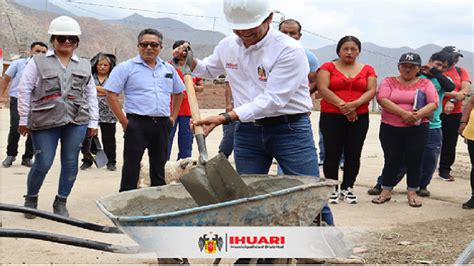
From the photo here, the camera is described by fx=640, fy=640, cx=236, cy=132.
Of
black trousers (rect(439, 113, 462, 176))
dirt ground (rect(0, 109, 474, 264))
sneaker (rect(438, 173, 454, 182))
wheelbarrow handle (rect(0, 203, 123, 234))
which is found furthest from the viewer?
sneaker (rect(438, 173, 454, 182))

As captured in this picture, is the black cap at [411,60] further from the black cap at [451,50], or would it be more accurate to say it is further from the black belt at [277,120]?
the black belt at [277,120]

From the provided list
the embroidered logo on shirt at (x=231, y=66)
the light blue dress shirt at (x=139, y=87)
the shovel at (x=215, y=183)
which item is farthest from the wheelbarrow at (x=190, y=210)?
the light blue dress shirt at (x=139, y=87)

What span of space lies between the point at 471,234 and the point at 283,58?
2.89 metres

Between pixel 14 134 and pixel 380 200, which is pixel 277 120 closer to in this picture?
pixel 380 200

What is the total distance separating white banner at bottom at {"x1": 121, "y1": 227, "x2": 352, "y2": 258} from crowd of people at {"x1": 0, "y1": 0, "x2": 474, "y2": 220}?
2.43ft

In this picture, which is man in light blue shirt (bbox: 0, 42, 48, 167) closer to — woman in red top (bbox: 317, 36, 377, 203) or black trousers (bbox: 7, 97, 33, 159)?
black trousers (bbox: 7, 97, 33, 159)

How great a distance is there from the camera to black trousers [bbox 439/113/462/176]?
27.4ft

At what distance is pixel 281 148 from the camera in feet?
12.8

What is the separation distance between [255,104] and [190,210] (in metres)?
1.00

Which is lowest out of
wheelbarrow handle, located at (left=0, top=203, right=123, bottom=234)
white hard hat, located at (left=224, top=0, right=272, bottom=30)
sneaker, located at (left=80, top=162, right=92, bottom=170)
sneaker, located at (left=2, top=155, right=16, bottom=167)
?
sneaker, located at (left=2, top=155, right=16, bottom=167)

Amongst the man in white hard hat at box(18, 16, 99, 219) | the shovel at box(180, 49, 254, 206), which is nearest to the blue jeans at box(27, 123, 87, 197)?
the man in white hard hat at box(18, 16, 99, 219)

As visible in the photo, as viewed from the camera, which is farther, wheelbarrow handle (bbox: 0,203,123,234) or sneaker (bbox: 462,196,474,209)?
sneaker (bbox: 462,196,474,209)

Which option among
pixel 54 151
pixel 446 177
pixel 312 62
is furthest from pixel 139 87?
pixel 446 177

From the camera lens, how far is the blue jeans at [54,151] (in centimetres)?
561
